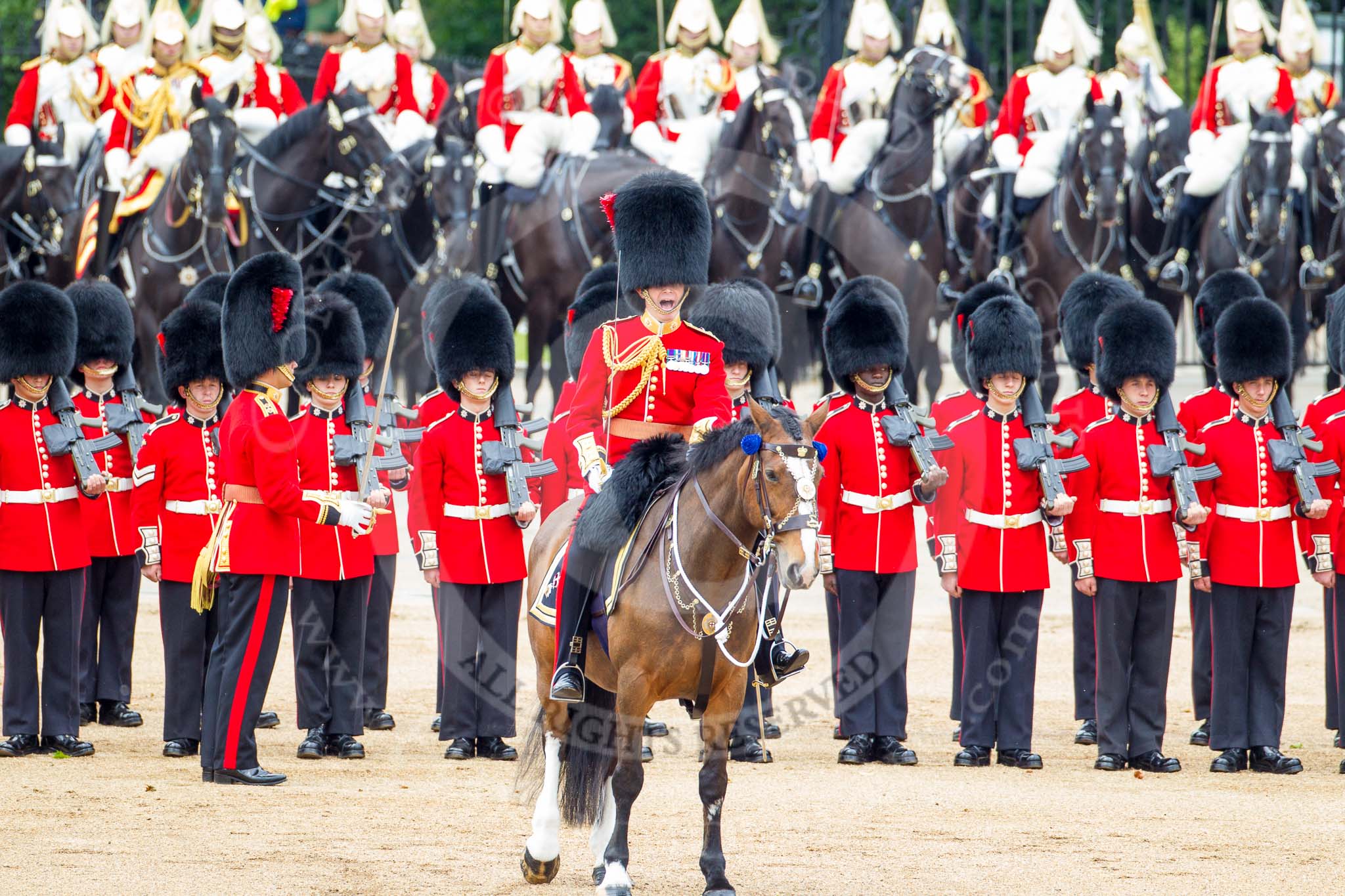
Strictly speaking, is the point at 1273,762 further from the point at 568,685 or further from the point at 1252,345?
the point at 568,685

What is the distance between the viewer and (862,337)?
23.4 feet

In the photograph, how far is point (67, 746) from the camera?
22.0ft

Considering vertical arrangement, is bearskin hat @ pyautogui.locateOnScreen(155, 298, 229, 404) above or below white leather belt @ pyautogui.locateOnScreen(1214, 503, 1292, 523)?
above

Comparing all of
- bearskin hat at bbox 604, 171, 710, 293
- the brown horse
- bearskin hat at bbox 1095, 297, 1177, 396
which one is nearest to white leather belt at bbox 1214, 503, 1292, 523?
bearskin hat at bbox 1095, 297, 1177, 396

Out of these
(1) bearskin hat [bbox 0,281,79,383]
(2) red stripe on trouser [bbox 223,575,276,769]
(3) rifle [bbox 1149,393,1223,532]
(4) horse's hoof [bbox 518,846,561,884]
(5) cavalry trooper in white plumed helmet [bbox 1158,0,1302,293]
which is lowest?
(4) horse's hoof [bbox 518,846,561,884]

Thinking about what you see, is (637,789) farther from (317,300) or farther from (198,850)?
(317,300)

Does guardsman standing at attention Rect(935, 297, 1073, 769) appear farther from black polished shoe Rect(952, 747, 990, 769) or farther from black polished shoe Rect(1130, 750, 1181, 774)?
black polished shoe Rect(1130, 750, 1181, 774)

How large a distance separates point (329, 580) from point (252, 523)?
631 millimetres

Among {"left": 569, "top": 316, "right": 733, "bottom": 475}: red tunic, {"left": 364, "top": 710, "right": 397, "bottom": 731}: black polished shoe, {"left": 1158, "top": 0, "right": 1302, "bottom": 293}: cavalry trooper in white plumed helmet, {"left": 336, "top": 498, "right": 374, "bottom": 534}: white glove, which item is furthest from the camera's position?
{"left": 1158, "top": 0, "right": 1302, "bottom": 293}: cavalry trooper in white plumed helmet

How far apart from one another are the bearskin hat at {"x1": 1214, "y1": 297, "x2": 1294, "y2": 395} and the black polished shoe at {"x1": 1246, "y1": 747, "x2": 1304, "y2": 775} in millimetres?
1222

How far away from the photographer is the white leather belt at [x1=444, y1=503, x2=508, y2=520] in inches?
275

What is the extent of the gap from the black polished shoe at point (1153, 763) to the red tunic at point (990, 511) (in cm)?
62

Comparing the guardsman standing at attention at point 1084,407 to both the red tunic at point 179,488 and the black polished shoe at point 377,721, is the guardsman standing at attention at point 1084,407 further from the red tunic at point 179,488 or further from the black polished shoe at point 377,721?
the red tunic at point 179,488

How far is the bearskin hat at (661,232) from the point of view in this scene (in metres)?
5.75
